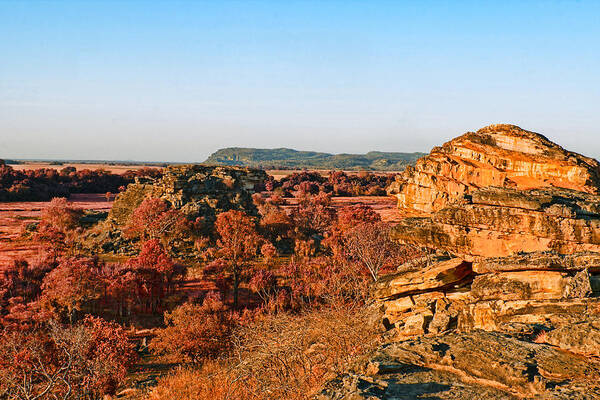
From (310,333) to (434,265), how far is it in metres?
6.55

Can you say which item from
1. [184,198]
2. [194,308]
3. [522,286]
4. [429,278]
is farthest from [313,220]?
[522,286]

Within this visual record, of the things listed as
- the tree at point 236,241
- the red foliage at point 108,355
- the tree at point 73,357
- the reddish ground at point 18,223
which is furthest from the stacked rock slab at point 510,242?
the reddish ground at point 18,223

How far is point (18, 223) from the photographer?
58.7 metres

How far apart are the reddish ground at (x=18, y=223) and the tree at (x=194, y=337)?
2476cm

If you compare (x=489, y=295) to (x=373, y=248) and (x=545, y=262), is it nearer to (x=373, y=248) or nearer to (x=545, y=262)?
(x=545, y=262)

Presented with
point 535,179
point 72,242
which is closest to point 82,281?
point 72,242

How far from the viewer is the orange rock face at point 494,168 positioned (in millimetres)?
15570

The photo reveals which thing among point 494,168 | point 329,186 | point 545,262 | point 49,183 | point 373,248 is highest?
point 494,168

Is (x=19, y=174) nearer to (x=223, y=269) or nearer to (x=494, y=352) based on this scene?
(x=223, y=269)

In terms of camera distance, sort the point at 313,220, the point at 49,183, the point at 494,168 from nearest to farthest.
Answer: the point at 494,168
the point at 313,220
the point at 49,183

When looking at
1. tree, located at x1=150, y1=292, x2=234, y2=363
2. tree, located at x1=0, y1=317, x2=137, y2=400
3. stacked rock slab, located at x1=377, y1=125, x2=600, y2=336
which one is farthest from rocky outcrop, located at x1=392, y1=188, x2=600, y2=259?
tree, located at x1=0, y1=317, x2=137, y2=400

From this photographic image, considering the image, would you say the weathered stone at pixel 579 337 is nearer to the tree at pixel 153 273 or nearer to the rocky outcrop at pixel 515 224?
the rocky outcrop at pixel 515 224

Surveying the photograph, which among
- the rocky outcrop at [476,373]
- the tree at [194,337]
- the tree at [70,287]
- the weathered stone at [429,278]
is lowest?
the tree at [194,337]

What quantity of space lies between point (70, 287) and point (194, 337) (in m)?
10.2
